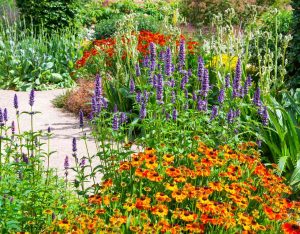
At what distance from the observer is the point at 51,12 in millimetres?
12625

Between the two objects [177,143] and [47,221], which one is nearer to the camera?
[47,221]

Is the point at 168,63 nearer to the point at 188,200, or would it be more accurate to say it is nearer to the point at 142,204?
the point at 188,200

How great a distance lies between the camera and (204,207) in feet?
10.5

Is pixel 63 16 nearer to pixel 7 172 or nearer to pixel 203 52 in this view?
pixel 203 52

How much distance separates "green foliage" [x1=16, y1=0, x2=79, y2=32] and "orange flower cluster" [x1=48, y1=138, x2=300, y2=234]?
30.0 ft

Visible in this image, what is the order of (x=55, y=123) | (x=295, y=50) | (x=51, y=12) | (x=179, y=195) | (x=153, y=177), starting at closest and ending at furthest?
(x=179, y=195) < (x=153, y=177) < (x=295, y=50) < (x=55, y=123) < (x=51, y=12)

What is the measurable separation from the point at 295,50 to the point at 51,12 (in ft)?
22.9

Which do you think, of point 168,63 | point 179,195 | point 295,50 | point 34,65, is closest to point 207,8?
point 34,65

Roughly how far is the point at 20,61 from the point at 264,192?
A: 724 cm

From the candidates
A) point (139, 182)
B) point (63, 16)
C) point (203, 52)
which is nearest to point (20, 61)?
point (63, 16)

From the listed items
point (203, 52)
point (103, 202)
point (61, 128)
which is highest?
point (203, 52)

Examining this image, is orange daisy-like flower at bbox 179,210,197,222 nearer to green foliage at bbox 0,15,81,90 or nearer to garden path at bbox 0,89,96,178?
garden path at bbox 0,89,96,178

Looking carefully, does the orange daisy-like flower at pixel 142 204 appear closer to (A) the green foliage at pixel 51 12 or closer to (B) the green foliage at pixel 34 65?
(B) the green foliage at pixel 34 65

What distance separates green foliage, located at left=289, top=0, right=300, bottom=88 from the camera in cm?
738
